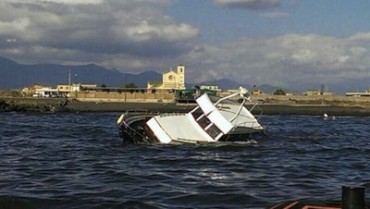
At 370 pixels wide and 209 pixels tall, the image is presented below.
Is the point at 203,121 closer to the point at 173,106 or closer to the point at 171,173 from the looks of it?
the point at 171,173

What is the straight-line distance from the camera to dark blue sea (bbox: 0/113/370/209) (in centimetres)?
1822

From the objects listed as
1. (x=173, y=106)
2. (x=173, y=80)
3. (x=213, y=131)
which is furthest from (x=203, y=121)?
(x=173, y=80)

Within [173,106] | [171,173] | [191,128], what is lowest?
[171,173]

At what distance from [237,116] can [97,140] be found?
9.73 meters

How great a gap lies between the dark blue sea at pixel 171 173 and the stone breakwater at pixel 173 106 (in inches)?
2544

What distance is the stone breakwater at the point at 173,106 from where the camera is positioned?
10419cm

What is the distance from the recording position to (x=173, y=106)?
4685 inches

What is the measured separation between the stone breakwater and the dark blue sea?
212ft

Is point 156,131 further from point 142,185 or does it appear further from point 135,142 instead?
point 142,185

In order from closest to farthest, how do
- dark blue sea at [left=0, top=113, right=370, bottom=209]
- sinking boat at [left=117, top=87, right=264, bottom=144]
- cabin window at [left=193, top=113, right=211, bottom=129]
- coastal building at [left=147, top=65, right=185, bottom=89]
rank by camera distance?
dark blue sea at [left=0, top=113, right=370, bottom=209], sinking boat at [left=117, top=87, right=264, bottom=144], cabin window at [left=193, top=113, right=211, bottom=129], coastal building at [left=147, top=65, right=185, bottom=89]

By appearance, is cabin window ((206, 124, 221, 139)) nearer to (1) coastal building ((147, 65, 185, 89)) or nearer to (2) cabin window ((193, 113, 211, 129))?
(2) cabin window ((193, 113, 211, 129))

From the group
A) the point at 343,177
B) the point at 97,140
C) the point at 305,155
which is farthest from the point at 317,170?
the point at 97,140

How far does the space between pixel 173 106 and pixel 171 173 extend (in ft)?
310

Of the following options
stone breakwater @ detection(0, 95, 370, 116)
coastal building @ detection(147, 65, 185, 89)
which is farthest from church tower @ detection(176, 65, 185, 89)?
stone breakwater @ detection(0, 95, 370, 116)
